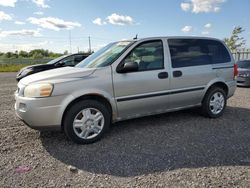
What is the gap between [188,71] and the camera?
4.71 meters

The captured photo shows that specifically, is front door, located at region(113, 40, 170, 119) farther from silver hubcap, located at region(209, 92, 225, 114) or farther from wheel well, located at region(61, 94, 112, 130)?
silver hubcap, located at region(209, 92, 225, 114)

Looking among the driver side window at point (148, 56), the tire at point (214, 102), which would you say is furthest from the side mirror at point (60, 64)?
the tire at point (214, 102)

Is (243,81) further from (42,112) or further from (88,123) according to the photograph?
(42,112)

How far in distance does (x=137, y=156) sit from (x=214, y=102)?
8.81 feet

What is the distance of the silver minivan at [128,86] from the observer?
360 cm

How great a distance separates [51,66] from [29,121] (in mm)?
6578

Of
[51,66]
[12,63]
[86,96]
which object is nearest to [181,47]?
[86,96]

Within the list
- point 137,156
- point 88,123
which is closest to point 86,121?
point 88,123

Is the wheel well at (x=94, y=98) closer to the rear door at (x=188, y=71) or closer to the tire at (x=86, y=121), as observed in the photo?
the tire at (x=86, y=121)

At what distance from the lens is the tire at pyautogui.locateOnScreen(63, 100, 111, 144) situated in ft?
12.2

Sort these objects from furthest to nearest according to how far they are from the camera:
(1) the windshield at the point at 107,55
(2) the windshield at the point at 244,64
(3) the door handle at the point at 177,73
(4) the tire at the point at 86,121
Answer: (2) the windshield at the point at 244,64, (3) the door handle at the point at 177,73, (1) the windshield at the point at 107,55, (4) the tire at the point at 86,121

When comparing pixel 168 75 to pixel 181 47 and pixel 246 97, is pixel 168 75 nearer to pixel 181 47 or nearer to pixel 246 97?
pixel 181 47

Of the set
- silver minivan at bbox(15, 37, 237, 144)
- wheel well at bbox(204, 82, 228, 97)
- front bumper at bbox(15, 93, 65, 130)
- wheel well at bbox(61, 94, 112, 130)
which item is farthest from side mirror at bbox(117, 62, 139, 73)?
wheel well at bbox(204, 82, 228, 97)

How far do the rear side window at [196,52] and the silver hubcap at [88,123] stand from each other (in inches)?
71.2
